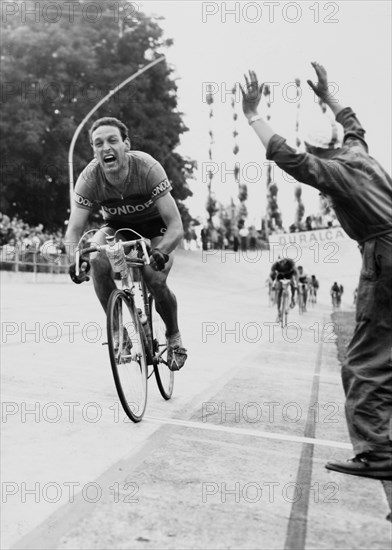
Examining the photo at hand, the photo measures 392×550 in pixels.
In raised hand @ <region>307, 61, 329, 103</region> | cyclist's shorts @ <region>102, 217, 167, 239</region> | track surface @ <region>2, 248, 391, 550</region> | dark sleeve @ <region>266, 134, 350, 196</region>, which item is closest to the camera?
track surface @ <region>2, 248, 391, 550</region>

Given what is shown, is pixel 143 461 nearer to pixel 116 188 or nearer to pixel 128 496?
pixel 128 496

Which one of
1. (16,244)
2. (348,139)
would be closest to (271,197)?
(16,244)

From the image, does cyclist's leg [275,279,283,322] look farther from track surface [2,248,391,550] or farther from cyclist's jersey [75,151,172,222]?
cyclist's jersey [75,151,172,222]

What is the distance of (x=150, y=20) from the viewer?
3688cm

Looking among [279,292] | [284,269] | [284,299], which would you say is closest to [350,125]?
[284,299]

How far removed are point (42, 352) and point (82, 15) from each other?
31.9 m

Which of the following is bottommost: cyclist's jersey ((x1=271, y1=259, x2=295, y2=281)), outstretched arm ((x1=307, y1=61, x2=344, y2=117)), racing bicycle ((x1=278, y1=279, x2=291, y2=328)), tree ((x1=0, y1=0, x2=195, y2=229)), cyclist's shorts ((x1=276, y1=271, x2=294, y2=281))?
racing bicycle ((x1=278, y1=279, x2=291, y2=328))

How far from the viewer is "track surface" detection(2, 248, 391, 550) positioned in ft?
8.99

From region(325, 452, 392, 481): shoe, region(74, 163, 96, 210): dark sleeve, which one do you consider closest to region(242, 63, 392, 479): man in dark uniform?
region(325, 452, 392, 481): shoe

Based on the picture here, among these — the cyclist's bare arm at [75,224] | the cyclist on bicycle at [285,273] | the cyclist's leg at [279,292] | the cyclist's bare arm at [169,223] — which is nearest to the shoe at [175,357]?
the cyclist's bare arm at [169,223]

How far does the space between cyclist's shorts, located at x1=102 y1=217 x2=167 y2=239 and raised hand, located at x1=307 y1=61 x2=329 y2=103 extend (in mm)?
1356

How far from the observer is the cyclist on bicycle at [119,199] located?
13.6ft

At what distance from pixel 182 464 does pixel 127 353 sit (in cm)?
119

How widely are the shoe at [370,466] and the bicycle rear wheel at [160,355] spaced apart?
1.78m
